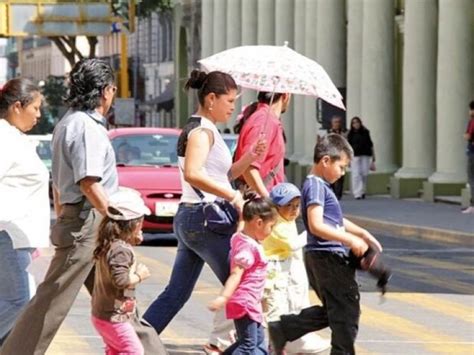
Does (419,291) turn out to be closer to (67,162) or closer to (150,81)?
(67,162)

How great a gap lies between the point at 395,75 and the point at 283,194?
32.1 meters

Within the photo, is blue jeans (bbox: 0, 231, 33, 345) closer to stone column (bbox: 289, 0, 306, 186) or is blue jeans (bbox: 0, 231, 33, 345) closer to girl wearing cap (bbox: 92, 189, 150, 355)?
girl wearing cap (bbox: 92, 189, 150, 355)

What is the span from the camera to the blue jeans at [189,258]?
37.0 feet

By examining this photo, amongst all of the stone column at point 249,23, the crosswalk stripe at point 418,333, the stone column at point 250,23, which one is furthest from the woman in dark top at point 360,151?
the crosswalk stripe at point 418,333

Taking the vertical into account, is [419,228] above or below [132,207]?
below

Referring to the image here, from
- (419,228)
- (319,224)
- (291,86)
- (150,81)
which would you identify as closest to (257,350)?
(319,224)

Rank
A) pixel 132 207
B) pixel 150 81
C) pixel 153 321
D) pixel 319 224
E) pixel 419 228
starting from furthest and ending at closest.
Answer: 1. pixel 150 81
2. pixel 419 228
3. pixel 153 321
4. pixel 319 224
5. pixel 132 207

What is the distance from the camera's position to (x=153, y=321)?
11641 mm

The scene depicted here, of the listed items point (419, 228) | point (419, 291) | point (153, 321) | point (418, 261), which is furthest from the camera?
point (419, 228)

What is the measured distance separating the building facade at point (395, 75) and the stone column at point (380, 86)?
2 centimetres

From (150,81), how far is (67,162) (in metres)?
89.6

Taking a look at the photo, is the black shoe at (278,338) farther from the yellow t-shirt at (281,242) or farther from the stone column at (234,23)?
the stone column at (234,23)

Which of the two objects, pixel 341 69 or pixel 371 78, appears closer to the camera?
pixel 371 78

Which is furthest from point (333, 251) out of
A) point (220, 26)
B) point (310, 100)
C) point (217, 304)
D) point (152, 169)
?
point (220, 26)
